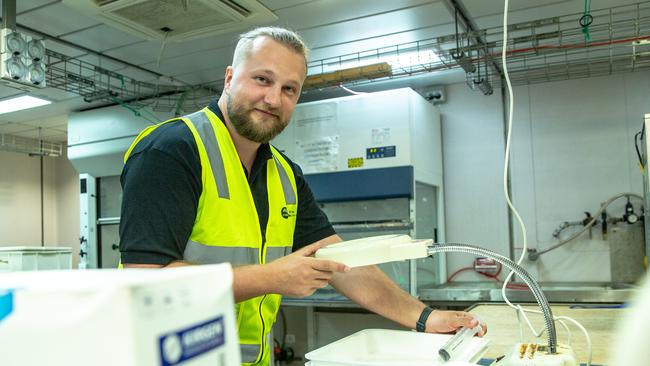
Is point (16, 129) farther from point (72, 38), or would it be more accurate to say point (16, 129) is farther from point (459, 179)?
point (459, 179)

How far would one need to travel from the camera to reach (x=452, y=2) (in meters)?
2.70

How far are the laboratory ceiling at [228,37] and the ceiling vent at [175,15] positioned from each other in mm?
63

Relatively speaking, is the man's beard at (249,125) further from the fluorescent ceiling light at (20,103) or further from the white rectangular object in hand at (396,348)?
the fluorescent ceiling light at (20,103)

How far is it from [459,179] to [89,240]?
2970mm

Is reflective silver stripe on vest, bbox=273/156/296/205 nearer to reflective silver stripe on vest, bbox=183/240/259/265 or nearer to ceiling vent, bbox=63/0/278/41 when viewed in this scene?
reflective silver stripe on vest, bbox=183/240/259/265

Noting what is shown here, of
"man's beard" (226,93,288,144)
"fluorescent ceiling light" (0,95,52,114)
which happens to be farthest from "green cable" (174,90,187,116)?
"man's beard" (226,93,288,144)

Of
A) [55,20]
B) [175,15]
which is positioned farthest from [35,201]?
[175,15]

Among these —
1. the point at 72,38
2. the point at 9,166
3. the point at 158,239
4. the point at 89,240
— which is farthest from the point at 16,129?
the point at 158,239

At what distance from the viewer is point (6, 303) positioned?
1.34ft

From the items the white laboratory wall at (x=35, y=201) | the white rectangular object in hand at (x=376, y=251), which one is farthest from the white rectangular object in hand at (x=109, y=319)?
the white laboratory wall at (x=35, y=201)

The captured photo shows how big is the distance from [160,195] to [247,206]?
0.77ft

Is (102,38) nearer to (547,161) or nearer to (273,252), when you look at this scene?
(273,252)

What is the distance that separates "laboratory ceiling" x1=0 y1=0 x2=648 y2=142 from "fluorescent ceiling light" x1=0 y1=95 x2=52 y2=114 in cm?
14

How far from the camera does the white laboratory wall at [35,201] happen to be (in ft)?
19.8
